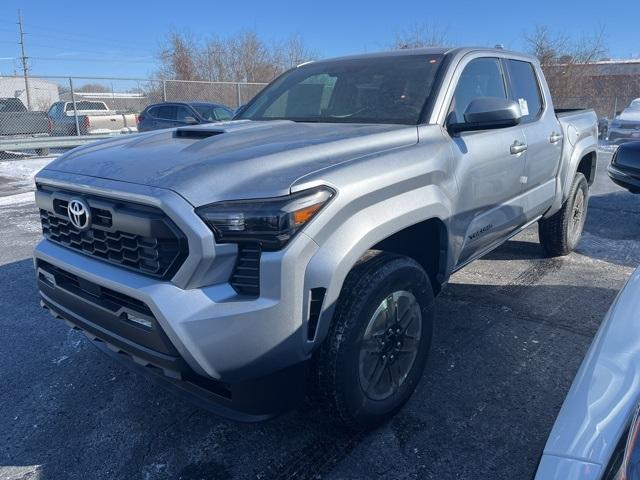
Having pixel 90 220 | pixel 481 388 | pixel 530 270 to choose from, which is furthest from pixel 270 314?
pixel 530 270

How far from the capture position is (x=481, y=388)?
302 centimetres

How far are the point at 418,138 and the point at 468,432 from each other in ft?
5.00

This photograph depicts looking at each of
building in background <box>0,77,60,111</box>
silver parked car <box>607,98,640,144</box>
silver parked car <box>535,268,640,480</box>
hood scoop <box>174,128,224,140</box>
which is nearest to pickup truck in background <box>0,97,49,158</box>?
building in background <box>0,77,60,111</box>

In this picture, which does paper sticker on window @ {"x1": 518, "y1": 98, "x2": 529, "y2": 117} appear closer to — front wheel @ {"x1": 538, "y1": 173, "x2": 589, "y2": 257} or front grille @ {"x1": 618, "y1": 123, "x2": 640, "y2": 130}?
front wheel @ {"x1": 538, "y1": 173, "x2": 589, "y2": 257}

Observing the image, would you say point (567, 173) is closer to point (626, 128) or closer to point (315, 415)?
point (315, 415)

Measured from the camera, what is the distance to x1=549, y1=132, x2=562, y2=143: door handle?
4.32m

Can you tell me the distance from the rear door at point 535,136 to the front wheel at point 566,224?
71cm

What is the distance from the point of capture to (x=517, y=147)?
12.0 ft

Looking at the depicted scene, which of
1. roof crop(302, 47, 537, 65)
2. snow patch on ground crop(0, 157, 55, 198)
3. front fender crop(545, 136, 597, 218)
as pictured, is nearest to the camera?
roof crop(302, 47, 537, 65)

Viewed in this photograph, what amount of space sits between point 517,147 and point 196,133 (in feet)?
7.12

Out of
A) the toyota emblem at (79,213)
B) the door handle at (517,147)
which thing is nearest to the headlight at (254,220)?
the toyota emblem at (79,213)

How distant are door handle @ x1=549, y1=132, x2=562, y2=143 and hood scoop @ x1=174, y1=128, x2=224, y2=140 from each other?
9.19 ft

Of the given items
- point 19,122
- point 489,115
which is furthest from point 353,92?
point 19,122

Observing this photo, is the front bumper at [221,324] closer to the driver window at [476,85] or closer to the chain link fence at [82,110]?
the driver window at [476,85]
